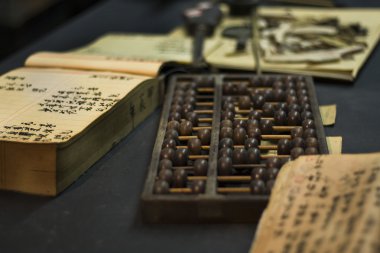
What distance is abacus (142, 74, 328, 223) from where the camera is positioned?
98cm

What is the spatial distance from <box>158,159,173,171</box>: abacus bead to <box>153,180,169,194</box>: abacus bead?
0.24 feet

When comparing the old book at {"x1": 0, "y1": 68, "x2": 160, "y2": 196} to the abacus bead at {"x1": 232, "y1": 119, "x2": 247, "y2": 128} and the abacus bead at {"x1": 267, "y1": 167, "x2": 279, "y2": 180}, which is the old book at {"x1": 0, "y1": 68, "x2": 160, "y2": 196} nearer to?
the abacus bead at {"x1": 232, "y1": 119, "x2": 247, "y2": 128}

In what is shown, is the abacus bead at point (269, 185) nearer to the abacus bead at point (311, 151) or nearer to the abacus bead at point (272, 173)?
the abacus bead at point (272, 173)

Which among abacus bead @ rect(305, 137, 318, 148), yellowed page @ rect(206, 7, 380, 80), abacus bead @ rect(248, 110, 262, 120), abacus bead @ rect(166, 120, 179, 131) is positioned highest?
yellowed page @ rect(206, 7, 380, 80)

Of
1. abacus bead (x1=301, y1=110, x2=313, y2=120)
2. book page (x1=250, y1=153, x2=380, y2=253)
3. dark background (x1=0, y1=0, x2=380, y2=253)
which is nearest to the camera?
book page (x1=250, y1=153, x2=380, y2=253)

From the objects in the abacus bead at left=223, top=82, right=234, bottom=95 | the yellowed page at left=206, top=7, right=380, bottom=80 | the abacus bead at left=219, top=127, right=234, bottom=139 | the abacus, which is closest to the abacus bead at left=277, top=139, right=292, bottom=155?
the abacus

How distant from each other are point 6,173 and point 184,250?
38 cm

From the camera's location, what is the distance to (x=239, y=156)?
1115 millimetres

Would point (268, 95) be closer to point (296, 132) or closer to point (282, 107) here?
point (282, 107)

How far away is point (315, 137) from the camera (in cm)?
118

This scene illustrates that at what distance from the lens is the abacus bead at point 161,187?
39.3 inches

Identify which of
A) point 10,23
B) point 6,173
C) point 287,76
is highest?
point 287,76

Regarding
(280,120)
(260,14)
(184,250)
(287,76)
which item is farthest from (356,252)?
(260,14)

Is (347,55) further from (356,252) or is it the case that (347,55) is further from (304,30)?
(356,252)
